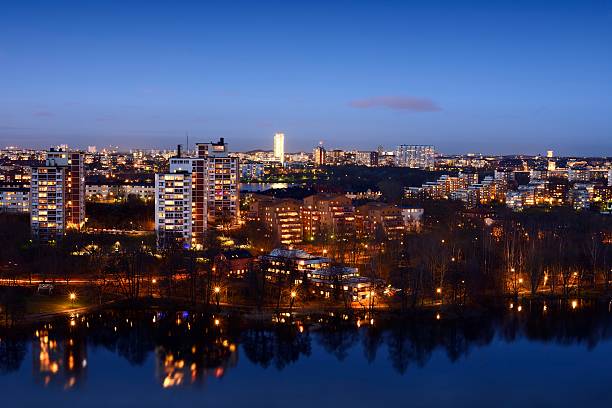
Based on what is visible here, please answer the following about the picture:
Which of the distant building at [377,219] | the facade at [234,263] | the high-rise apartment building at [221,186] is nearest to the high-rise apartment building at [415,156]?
the distant building at [377,219]

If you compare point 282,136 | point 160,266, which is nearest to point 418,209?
point 160,266

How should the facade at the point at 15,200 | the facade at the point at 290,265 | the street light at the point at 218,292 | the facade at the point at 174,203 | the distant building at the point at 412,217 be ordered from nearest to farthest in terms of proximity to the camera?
the street light at the point at 218,292 < the facade at the point at 290,265 < the facade at the point at 174,203 < the distant building at the point at 412,217 < the facade at the point at 15,200

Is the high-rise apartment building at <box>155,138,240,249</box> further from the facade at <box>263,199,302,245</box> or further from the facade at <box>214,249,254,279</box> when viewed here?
the facade at <box>214,249,254,279</box>

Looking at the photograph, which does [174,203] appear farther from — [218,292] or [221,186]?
[218,292]

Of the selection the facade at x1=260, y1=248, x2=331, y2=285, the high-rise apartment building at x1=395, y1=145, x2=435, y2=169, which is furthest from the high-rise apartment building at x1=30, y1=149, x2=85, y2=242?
the high-rise apartment building at x1=395, y1=145, x2=435, y2=169

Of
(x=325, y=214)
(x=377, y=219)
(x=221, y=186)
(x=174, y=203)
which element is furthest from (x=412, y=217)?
(x=174, y=203)

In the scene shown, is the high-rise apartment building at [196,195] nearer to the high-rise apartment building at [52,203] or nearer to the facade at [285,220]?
the facade at [285,220]

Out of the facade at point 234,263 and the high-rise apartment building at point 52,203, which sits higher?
the high-rise apartment building at point 52,203
